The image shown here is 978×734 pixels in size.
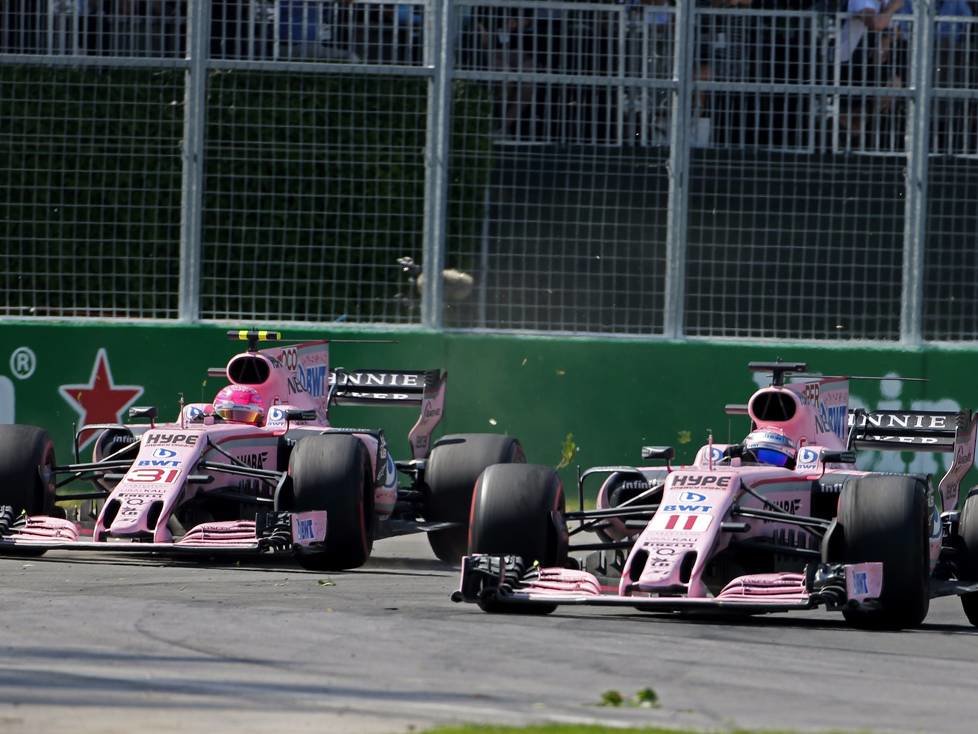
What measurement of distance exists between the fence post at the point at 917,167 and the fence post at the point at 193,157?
6.31 m

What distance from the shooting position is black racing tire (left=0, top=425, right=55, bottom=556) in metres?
13.3

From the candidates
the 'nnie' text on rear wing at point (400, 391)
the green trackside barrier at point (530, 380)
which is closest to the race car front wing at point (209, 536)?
the 'nnie' text on rear wing at point (400, 391)

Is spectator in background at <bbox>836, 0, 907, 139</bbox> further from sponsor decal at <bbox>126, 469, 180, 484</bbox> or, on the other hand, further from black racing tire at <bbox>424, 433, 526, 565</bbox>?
sponsor decal at <bbox>126, 469, 180, 484</bbox>

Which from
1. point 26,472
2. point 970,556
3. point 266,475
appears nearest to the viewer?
point 970,556

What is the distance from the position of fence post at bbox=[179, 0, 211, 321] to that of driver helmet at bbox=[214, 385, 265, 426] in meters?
3.49

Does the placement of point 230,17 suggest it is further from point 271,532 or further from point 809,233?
point 271,532

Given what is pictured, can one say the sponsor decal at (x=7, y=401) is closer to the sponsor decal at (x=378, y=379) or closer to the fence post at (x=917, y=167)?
the sponsor decal at (x=378, y=379)

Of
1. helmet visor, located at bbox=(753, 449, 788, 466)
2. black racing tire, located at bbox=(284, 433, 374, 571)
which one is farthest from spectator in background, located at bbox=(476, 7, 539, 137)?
helmet visor, located at bbox=(753, 449, 788, 466)

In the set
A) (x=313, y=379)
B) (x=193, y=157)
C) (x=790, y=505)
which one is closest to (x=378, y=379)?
(x=313, y=379)

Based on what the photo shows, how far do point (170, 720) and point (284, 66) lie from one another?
11.8m

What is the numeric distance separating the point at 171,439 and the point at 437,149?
536 centimetres

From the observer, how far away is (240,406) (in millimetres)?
14273

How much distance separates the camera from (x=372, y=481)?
13.4 m

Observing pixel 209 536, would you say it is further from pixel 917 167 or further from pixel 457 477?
pixel 917 167
